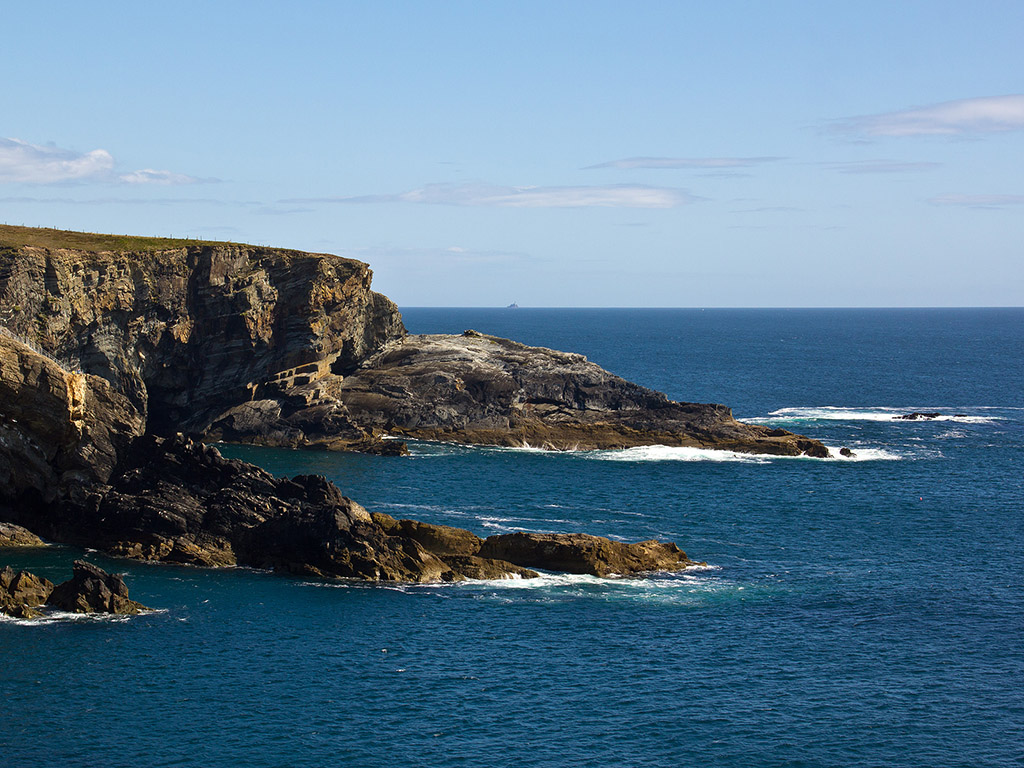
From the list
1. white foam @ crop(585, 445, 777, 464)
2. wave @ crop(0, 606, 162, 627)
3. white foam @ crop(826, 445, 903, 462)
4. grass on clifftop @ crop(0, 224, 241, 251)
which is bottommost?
wave @ crop(0, 606, 162, 627)

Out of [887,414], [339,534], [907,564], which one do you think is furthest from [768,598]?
[887,414]

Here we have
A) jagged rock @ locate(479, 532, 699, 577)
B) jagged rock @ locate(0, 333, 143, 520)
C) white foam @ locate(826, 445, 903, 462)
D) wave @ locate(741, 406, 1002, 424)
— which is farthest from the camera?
wave @ locate(741, 406, 1002, 424)

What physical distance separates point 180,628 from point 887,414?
10417 centimetres

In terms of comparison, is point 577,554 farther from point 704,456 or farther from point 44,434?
point 704,456

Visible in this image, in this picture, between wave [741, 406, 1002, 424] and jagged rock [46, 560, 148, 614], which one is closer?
jagged rock [46, 560, 148, 614]

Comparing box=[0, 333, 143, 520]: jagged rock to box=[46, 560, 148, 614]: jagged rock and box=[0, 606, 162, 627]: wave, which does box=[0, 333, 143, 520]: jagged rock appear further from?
box=[0, 606, 162, 627]: wave

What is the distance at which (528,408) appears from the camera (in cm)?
11212

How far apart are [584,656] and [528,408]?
64.2 m

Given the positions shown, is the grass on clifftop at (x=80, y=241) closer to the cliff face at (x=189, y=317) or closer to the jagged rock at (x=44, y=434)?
the cliff face at (x=189, y=317)

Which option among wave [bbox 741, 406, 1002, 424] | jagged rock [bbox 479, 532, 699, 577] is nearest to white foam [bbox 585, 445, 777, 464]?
wave [bbox 741, 406, 1002, 424]

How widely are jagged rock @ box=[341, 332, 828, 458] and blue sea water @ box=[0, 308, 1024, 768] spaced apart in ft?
84.1

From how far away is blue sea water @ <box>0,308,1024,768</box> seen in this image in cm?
4003

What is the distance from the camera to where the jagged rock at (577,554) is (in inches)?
2445

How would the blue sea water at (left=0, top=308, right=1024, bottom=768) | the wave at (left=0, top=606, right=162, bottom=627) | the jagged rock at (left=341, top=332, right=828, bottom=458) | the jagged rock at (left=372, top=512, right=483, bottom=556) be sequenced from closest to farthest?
the blue sea water at (left=0, top=308, right=1024, bottom=768), the wave at (left=0, top=606, right=162, bottom=627), the jagged rock at (left=372, top=512, right=483, bottom=556), the jagged rock at (left=341, top=332, right=828, bottom=458)
